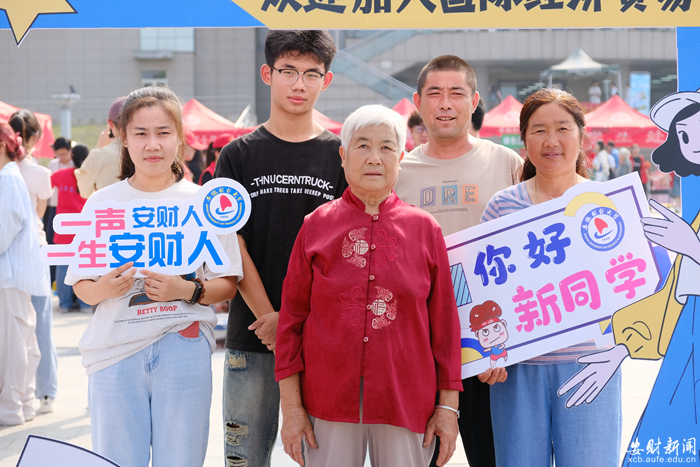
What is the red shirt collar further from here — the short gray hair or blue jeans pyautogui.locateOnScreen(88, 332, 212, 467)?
blue jeans pyautogui.locateOnScreen(88, 332, 212, 467)

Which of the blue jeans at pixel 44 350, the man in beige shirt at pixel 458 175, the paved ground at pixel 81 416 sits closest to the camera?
the man in beige shirt at pixel 458 175

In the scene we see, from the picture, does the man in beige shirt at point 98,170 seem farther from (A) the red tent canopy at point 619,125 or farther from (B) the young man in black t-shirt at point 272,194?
(A) the red tent canopy at point 619,125

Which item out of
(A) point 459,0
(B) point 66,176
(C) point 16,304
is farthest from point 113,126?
(A) point 459,0

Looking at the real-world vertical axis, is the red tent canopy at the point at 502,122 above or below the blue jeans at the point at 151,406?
above

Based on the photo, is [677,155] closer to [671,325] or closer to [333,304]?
[671,325]

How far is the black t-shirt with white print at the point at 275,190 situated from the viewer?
7.55 ft

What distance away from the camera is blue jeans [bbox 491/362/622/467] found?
2021mm

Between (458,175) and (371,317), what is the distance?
856 mm

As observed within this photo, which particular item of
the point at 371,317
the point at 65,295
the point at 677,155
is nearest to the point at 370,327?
the point at 371,317

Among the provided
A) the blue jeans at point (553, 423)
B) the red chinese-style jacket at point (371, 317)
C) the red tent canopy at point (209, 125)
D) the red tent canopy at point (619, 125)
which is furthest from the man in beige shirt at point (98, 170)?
the red tent canopy at point (619, 125)

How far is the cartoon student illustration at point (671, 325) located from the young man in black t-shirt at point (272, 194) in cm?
109

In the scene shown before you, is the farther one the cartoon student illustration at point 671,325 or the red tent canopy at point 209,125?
the red tent canopy at point 209,125

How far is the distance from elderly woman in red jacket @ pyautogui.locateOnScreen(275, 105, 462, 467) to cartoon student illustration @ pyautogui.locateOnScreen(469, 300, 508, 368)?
0.20 metres

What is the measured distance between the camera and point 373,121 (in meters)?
1.91
